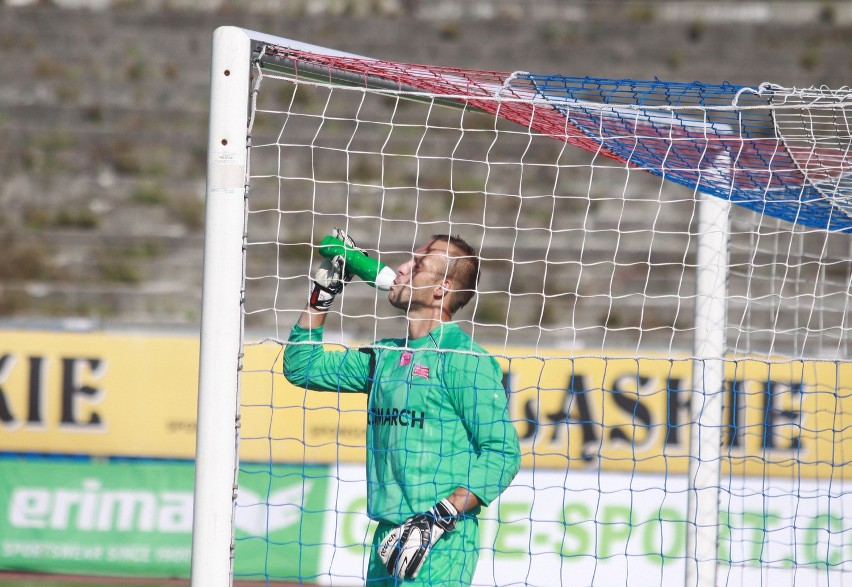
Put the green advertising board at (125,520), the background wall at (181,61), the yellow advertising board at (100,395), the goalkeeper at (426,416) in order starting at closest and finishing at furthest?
the goalkeeper at (426,416), the green advertising board at (125,520), the yellow advertising board at (100,395), the background wall at (181,61)

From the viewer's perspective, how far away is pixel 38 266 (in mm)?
10891

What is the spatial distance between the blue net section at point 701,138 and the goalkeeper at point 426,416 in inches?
30.3

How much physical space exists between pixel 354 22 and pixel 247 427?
8435mm

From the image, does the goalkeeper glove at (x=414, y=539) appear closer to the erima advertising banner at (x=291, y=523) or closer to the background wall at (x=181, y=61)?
the erima advertising banner at (x=291, y=523)

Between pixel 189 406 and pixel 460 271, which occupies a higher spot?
pixel 460 271

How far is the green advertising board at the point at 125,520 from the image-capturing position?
6445 mm

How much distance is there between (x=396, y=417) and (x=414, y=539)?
429 mm

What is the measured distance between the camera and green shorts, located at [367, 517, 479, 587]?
3.02m

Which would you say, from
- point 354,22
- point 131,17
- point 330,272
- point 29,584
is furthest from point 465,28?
point 330,272

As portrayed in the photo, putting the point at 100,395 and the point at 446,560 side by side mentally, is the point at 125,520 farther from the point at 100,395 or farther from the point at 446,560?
the point at 446,560

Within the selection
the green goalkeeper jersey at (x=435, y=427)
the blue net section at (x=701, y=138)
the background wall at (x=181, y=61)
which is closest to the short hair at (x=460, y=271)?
the green goalkeeper jersey at (x=435, y=427)

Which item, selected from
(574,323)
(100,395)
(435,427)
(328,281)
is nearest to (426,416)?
(435,427)

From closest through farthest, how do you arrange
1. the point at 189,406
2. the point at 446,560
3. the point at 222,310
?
the point at 222,310
the point at 446,560
the point at 189,406

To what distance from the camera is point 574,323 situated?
704 cm
